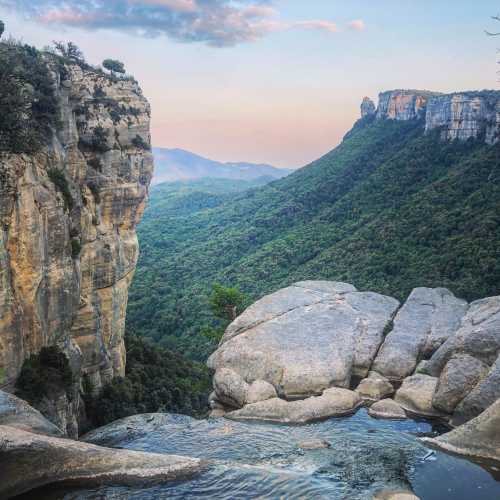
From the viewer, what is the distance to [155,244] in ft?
472

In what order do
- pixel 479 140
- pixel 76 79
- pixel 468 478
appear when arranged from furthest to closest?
1. pixel 479 140
2. pixel 76 79
3. pixel 468 478

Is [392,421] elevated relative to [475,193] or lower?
lower

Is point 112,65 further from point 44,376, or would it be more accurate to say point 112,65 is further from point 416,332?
point 416,332

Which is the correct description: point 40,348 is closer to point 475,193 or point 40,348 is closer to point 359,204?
point 475,193

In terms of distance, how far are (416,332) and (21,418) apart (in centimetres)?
1666

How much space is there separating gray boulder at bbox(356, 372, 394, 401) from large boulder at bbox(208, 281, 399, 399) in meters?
0.77

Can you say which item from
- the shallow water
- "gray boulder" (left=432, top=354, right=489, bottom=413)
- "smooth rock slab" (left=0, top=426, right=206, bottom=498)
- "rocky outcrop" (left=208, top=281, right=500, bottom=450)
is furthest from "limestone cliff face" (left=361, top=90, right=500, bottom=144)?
"smooth rock slab" (left=0, top=426, right=206, bottom=498)

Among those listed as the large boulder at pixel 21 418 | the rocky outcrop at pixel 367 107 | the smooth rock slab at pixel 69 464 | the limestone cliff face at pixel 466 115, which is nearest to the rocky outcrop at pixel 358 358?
the smooth rock slab at pixel 69 464

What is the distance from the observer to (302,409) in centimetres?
1766

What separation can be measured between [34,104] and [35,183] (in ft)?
21.9

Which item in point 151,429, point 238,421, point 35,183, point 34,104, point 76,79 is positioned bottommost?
point 151,429

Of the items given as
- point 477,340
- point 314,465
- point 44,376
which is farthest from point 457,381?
point 44,376

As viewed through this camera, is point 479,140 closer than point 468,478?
No

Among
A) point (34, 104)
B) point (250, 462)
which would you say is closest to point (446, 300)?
point (250, 462)
